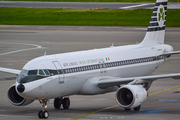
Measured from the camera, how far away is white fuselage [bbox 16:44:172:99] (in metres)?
27.3

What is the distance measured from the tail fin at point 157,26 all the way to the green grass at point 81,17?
52.6 metres

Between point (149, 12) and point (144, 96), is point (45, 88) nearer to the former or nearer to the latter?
point (144, 96)

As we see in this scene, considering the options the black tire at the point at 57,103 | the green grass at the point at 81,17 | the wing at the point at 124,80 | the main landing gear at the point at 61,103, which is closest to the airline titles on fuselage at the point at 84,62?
the wing at the point at 124,80

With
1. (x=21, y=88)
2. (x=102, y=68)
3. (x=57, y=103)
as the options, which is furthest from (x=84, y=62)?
(x=21, y=88)

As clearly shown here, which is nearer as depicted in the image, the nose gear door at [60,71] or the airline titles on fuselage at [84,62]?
the nose gear door at [60,71]

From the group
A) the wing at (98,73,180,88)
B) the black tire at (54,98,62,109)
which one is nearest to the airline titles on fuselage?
the wing at (98,73,180,88)

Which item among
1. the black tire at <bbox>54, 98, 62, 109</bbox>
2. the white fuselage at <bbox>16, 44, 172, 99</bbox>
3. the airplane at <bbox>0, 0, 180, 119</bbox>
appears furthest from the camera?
the black tire at <bbox>54, 98, 62, 109</bbox>

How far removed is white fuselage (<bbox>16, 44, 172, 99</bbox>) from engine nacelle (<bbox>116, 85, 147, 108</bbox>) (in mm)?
2383

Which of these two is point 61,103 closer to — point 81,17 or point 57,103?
point 57,103

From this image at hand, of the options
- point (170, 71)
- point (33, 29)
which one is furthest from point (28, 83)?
point (33, 29)

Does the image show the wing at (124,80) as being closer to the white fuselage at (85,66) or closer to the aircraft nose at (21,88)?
the white fuselage at (85,66)

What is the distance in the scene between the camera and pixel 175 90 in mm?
38500

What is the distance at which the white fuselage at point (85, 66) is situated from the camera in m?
27.3

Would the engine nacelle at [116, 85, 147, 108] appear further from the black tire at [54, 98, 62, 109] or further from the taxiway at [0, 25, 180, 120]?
the black tire at [54, 98, 62, 109]
